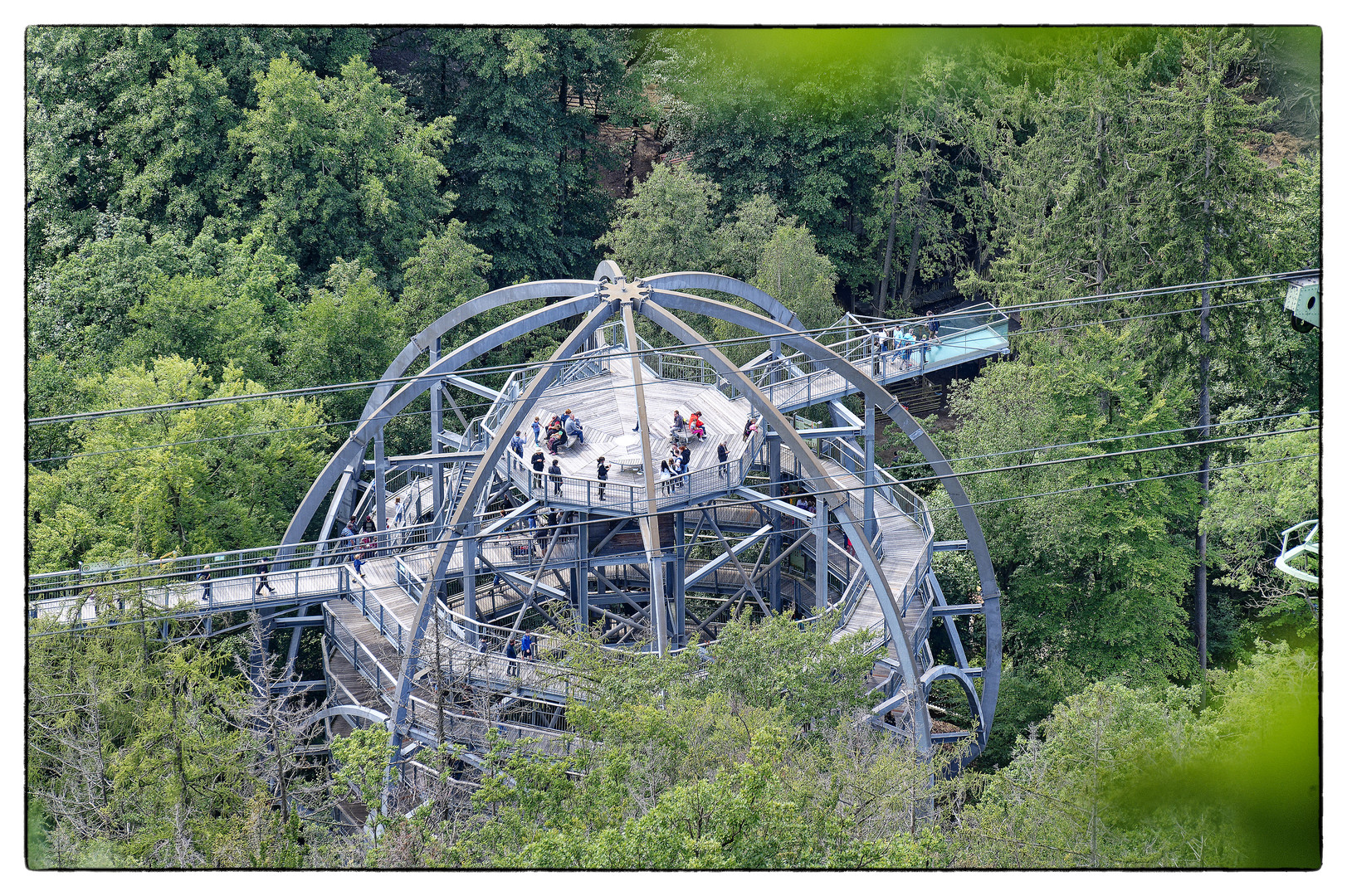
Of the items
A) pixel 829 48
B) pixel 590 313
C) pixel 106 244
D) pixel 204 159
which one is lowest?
pixel 590 313

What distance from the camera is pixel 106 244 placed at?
49188 mm

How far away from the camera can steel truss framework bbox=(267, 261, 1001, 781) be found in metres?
36.7

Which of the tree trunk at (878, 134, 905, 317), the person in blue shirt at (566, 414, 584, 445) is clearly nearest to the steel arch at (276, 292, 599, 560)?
the person in blue shirt at (566, 414, 584, 445)

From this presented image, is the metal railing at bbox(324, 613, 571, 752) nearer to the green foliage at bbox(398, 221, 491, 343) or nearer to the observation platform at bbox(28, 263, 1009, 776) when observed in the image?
the observation platform at bbox(28, 263, 1009, 776)

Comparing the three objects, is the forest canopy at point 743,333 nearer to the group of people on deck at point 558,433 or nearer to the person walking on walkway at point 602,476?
the person walking on walkway at point 602,476

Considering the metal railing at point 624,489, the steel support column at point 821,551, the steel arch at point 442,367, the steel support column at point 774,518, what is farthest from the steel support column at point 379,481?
the steel support column at point 821,551

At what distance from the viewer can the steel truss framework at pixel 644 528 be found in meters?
36.7

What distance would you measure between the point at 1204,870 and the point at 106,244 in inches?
1534

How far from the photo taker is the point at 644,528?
36750 millimetres

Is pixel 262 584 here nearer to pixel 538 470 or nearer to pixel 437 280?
pixel 538 470

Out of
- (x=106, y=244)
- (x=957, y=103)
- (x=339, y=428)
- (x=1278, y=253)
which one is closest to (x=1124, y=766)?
(x=1278, y=253)

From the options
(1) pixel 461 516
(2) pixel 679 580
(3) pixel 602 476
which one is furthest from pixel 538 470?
(2) pixel 679 580

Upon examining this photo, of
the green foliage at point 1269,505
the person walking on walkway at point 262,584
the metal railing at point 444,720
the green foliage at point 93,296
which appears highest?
the green foliage at point 93,296

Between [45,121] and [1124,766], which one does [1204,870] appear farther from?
[45,121]
